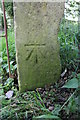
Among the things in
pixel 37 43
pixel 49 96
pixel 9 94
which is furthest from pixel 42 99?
pixel 37 43

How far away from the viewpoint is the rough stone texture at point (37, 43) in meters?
1.40

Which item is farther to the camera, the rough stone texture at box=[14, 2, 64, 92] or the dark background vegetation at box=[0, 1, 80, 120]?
the rough stone texture at box=[14, 2, 64, 92]

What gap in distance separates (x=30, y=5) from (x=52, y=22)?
22 cm

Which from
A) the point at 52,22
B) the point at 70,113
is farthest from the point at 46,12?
the point at 70,113

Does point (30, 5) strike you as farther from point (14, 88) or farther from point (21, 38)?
point (14, 88)

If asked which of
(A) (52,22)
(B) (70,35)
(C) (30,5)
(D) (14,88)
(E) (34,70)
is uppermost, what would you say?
(C) (30,5)

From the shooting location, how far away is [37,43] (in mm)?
1486

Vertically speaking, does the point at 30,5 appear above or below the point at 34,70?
above

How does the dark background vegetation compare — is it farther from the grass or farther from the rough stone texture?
the rough stone texture

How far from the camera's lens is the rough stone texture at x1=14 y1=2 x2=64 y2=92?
1.40 metres

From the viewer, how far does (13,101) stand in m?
1.39


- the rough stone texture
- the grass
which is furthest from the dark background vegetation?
the rough stone texture

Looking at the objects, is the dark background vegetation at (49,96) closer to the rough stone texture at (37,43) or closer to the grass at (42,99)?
the grass at (42,99)

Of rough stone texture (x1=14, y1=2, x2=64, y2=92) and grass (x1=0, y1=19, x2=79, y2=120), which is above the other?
rough stone texture (x1=14, y1=2, x2=64, y2=92)
